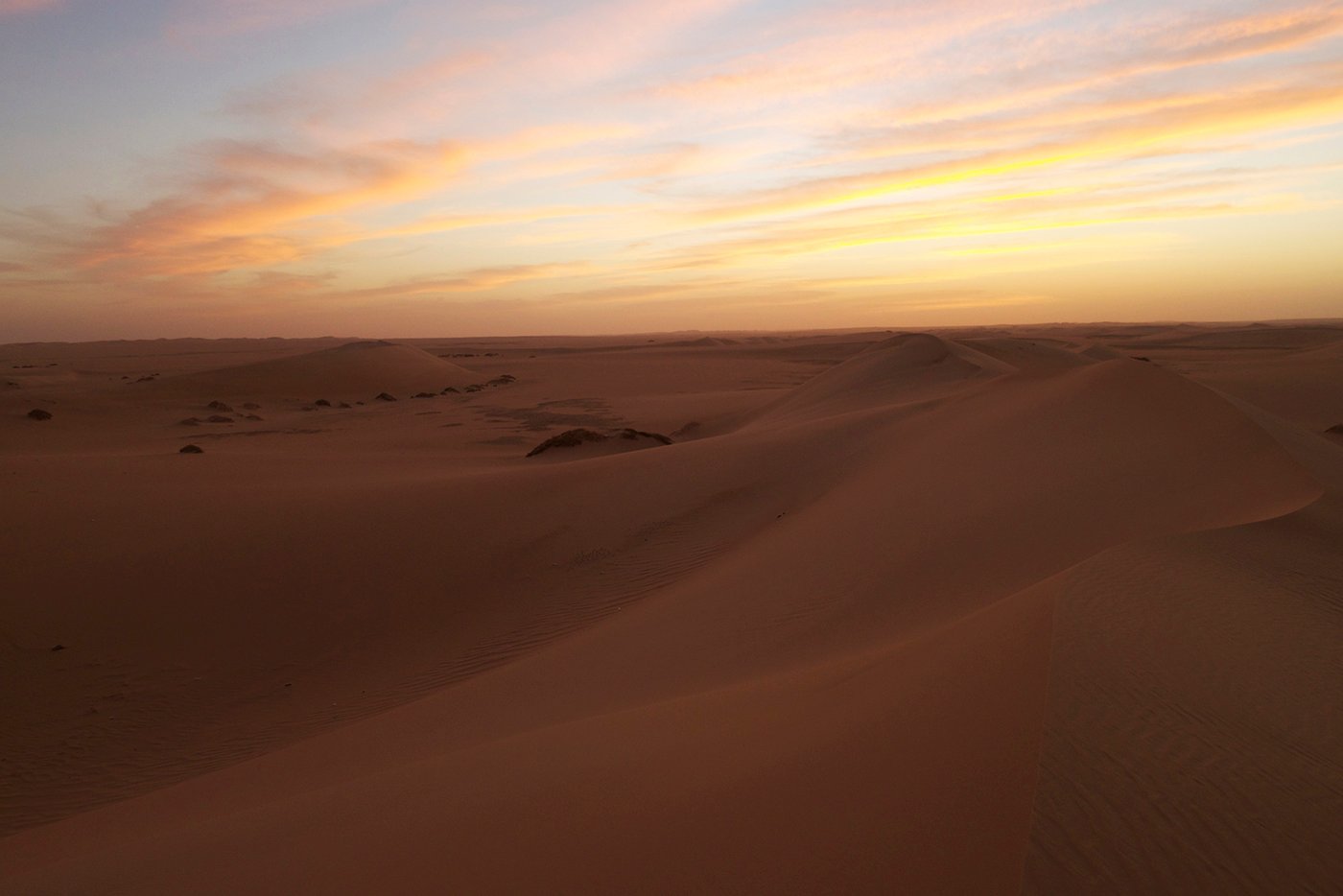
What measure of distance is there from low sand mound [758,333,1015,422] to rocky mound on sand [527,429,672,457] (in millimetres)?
3891

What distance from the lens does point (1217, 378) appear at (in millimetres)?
24625

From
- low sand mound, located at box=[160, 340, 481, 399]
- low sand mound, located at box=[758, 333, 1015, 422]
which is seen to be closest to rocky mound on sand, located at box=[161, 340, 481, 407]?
low sand mound, located at box=[160, 340, 481, 399]

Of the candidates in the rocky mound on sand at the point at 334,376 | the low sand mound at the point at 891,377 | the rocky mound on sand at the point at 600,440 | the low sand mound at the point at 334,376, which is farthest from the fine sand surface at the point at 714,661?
the rocky mound on sand at the point at 334,376

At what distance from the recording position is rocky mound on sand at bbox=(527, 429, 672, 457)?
16000mm

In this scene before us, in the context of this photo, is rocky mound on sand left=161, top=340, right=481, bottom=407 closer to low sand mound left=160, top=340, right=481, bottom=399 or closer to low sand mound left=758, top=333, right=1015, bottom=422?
low sand mound left=160, top=340, right=481, bottom=399

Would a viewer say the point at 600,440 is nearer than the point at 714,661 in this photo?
No

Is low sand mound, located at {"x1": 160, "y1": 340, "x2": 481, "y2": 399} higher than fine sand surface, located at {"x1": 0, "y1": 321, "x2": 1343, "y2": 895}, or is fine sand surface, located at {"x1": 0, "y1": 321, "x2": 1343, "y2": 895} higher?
low sand mound, located at {"x1": 160, "y1": 340, "x2": 481, "y2": 399}

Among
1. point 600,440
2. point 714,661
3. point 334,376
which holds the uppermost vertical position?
point 334,376

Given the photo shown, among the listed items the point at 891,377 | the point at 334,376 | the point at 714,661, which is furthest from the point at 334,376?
the point at 714,661

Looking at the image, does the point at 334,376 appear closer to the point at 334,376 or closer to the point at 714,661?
the point at 334,376

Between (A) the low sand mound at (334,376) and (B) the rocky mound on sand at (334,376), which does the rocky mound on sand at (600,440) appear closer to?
(B) the rocky mound on sand at (334,376)

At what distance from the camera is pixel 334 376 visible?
3941 centimetres

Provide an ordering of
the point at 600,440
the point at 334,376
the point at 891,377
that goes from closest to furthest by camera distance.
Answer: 1. the point at 600,440
2. the point at 891,377
3. the point at 334,376

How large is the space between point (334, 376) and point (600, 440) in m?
28.2
